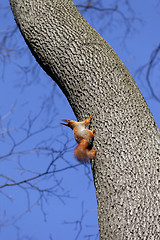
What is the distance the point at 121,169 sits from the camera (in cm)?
141

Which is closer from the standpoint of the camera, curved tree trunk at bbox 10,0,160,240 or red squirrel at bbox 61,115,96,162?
curved tree trunk at bbox 10,0,160,240

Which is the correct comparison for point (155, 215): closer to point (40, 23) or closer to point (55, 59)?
point (55, 59)

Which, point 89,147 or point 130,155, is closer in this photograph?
point 130,155

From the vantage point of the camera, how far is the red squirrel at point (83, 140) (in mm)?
1510

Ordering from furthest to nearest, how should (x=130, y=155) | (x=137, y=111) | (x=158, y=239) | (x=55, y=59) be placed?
(x=55, y=59)
(x=137, y=111)
(x=130, y=155)
(x=158, y=239)

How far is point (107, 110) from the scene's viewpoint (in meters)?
1.51

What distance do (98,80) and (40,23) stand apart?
0.53 meters

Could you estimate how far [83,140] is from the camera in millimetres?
1524

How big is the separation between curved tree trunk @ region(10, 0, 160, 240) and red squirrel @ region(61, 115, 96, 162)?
36mm

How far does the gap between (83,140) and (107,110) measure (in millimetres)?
197

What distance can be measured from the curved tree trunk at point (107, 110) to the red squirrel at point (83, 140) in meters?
0.04

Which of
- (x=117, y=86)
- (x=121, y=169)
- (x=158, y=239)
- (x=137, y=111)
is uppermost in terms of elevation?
(x=117, y=86)

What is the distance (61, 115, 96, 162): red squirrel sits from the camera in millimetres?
1510

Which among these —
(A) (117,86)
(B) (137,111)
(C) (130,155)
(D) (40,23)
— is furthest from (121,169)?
(D) (40,23)
